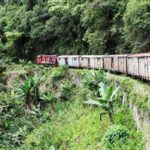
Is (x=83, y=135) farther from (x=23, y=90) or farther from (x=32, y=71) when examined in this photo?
(x=32, y=71)

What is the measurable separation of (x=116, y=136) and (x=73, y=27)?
2714 cm

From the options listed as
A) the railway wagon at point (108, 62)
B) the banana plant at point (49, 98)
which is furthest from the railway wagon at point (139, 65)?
the banana plant at point (49, 98)

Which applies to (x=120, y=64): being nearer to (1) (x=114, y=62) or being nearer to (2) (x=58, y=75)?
(1) (x=114, y=62)

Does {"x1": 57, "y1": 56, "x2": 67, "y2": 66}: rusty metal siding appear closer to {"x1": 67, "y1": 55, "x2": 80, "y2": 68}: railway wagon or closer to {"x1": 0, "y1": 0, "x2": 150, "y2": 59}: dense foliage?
{"x1": 67, "y1": 55, "x2": 80, "y2": 68}: railway wagon

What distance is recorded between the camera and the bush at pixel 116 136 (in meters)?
15.0

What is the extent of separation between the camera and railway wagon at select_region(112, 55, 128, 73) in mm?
21384

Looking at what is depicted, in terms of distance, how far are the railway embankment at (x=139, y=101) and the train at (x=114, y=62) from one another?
577mm

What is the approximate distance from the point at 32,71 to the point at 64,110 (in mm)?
10192

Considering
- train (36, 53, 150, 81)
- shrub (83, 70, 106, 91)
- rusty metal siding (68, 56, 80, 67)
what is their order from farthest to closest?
rusty metal siding (68, 56, 80, 67), shrub (83, 70, 106, 91), train (36, 53, 150, 81)

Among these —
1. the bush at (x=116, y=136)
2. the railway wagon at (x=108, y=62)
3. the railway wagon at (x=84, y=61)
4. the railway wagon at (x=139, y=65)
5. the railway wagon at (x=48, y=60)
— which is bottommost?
the bush at (x=116, y=136)

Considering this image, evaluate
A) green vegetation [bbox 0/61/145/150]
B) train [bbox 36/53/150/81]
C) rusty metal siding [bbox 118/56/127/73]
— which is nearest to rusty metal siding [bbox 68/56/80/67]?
train [bbox 36/53/150/81]

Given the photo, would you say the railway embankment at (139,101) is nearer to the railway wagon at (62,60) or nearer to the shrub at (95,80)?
the shrub at (95,80)

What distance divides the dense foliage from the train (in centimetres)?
262

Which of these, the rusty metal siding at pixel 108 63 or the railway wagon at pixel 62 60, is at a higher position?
the rusty metal siding at pixel 108 63
